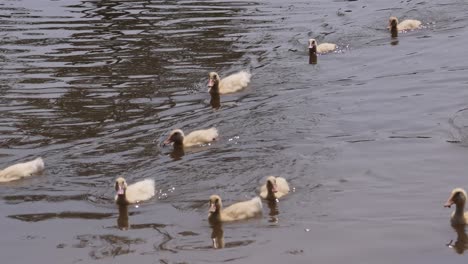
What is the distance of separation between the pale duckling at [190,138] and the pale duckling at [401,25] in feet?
22.6

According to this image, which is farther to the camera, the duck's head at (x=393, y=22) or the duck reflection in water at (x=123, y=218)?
the duck's head at (x=393, y=22)

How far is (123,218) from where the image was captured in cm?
1132

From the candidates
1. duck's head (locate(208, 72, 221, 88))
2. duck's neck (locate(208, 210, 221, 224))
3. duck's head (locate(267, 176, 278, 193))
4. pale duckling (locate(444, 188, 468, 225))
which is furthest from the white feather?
duck's head (locate(208, 72, 221, 88))

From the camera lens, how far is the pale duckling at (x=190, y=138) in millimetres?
13531

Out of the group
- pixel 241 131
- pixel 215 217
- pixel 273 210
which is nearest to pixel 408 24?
pixel 241 131

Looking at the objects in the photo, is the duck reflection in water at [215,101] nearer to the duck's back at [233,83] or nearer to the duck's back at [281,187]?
the duck's back at [233,83]

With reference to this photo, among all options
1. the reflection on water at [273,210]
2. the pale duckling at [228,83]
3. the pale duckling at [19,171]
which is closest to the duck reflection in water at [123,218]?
the pale duckling at [19,171]

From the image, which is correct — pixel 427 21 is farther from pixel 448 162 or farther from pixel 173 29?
pixel 448 162

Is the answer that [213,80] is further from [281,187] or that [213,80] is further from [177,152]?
[281,187]

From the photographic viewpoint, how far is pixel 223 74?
17359mm

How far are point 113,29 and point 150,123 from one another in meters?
7.07

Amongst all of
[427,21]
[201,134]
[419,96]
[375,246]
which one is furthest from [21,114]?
[427,21]

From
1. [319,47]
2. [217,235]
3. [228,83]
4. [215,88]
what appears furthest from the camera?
[319,47]

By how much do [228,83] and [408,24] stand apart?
5289 mm
